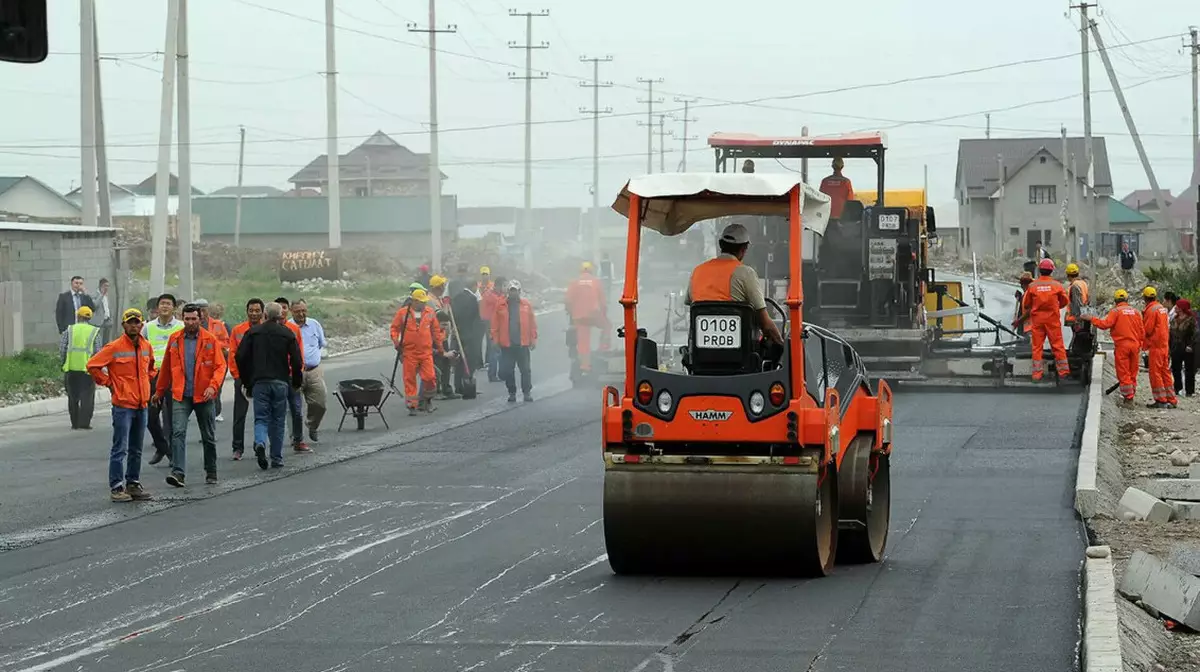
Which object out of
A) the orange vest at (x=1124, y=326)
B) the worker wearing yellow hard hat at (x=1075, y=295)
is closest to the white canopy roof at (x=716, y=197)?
the orange vest at (x=1124, y=326)

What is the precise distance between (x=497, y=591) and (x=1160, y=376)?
50.6 feet

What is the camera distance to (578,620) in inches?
350

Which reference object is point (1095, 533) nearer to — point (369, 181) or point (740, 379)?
point (740, 379)

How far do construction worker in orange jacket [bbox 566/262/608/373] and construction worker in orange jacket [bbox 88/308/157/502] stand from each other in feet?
37.8

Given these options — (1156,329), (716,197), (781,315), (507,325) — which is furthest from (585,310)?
(716,197)

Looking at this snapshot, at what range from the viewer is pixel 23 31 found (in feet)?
20.1

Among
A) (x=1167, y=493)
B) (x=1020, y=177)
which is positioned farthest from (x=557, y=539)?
(x=1020, y=177)

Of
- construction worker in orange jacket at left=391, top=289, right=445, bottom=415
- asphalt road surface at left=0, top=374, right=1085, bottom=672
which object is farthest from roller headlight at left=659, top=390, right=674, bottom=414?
construction worker in orange jacket at left=391, top=289, right=445, bottom=415

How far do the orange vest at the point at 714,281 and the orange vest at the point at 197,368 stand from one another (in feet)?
22.4

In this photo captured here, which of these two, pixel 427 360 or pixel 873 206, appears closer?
pixel 427 360

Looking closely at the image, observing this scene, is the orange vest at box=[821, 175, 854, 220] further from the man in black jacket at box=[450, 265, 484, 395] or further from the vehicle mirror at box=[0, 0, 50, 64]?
the vehicle mirror at box=[0, 0, 50, 64]

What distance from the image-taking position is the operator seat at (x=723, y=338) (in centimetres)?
984

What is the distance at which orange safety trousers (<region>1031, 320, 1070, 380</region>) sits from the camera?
22.5 m

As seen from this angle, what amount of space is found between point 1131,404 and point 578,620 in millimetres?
15965
